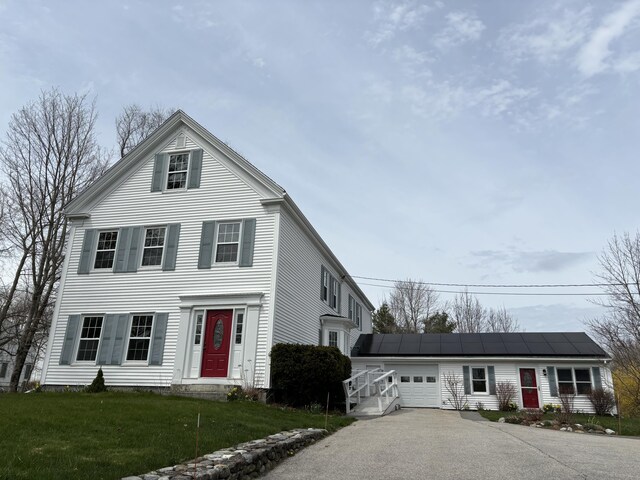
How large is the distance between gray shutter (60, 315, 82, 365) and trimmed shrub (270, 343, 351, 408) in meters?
7.14

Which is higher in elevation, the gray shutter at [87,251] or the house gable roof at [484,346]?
the gray shutter at [87,251]

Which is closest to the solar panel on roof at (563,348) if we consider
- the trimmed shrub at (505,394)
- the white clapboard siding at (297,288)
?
the trimmed shrub at (505,394)

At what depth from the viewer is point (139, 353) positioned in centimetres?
1518

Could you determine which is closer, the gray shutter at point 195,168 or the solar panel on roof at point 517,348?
the gray shutter at point 195,168

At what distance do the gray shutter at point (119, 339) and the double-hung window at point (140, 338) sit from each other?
22 centimetres

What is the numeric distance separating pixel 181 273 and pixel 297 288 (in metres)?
4.06

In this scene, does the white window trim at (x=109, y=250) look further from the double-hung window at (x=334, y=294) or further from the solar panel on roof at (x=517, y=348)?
the solar panel on roof at (x=517, y=348)

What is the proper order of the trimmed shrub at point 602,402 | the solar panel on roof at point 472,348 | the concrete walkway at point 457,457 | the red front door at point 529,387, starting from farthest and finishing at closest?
the solar panel on roof at point 472,348 → the red front door at point 529,387 → the trimmed shrub at point 602,402 → the concrete walkway at point 457,457

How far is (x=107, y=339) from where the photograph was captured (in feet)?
50.7

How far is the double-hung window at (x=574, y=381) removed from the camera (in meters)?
20.9

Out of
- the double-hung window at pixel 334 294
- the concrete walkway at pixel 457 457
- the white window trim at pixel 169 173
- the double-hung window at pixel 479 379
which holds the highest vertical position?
the white window trim at pixel 169 173

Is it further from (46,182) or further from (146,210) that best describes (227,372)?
(46,182)

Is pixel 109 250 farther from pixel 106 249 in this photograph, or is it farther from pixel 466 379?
pixel 466 379

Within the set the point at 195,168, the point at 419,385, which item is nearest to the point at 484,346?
the point at 419,385
